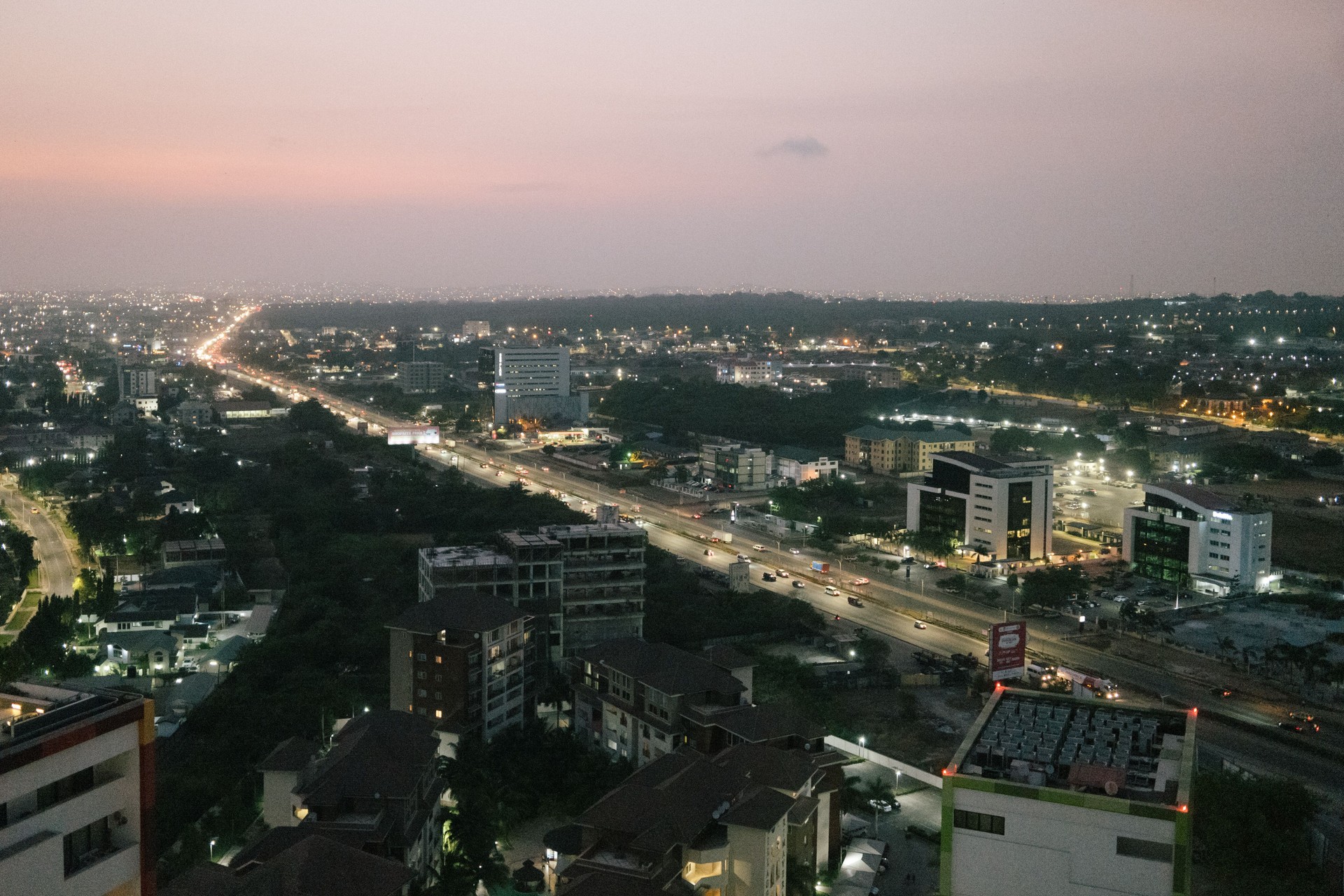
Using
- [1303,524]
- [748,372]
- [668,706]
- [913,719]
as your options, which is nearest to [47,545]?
[668,706]

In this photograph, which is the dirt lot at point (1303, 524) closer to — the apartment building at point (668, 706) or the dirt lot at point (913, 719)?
the dirt lot at point (913, 719)

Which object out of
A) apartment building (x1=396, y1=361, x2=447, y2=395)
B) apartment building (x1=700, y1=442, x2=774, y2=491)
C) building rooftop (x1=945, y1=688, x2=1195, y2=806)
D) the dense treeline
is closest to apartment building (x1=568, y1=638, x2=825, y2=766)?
building rooftop (x1=945, y1=688, x2=1195, y2=806)

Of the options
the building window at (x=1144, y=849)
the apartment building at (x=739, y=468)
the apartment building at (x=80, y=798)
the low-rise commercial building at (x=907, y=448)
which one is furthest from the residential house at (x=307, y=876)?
the low-rise commercial building at (x=907, y=448)

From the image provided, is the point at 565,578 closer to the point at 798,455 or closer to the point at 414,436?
the point at 798,455

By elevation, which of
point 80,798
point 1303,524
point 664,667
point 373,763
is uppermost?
point 80,798

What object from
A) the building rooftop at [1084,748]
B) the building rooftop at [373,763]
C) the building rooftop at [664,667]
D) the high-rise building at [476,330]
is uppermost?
the high-rise building at [476,330]
